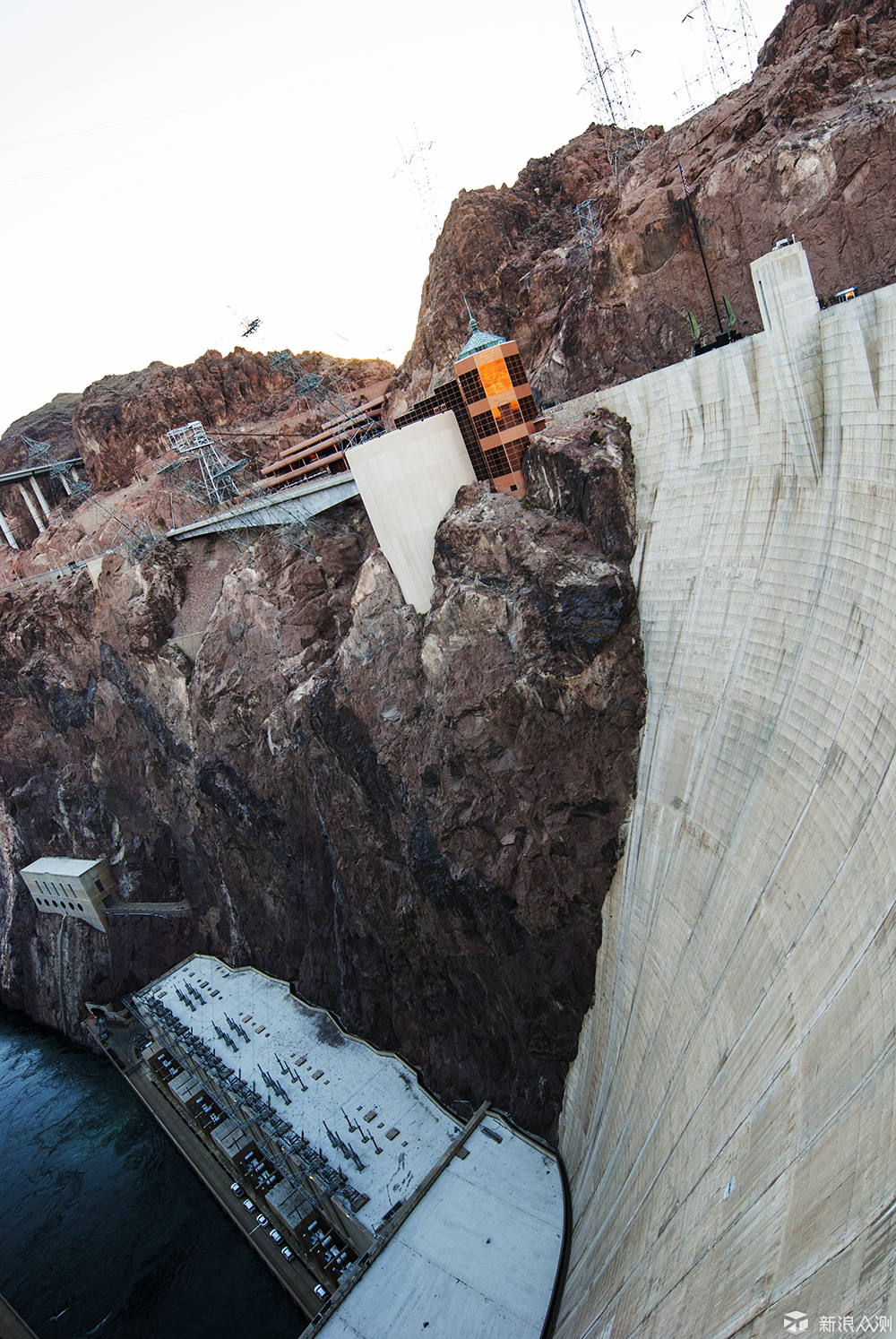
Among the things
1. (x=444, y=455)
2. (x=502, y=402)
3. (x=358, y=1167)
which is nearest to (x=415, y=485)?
(x=444, y=455)

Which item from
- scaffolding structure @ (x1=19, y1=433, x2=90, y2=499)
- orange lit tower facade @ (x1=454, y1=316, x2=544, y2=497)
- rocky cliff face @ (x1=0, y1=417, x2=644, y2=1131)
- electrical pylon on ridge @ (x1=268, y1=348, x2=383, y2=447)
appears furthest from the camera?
scaffolding structure @ (x1=19, y1=433, x2=90, y2=499)

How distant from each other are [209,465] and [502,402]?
38.4 m

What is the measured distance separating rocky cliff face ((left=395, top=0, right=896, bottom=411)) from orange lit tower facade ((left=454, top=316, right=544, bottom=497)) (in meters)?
5.98

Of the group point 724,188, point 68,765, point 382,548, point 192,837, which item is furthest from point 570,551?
point 68,765

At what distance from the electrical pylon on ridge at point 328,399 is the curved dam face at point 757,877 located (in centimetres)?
2734

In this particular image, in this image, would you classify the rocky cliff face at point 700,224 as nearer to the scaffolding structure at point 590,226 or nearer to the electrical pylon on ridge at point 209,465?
the scaffolding structure at point 590,226

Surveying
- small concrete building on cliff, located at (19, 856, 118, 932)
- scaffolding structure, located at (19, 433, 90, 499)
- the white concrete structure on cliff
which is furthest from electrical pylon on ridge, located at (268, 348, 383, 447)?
small concrete building on cliff, located at (19, 856, 118, 932)

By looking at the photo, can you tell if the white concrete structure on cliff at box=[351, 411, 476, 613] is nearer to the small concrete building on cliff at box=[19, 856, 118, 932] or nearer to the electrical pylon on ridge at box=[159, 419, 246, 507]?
the electrical pylon on ridge at box=[159, 419, 246, 507]

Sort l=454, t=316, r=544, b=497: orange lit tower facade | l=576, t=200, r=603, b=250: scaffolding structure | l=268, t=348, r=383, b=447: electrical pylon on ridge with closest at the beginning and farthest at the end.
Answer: l=454, t=316, r=544, b=497: orange lit tower facade < l=576, t=200, r=603, b=250: scaffolding structure < l=268, t=348, r=383, b=447: electrical pylon on ridge

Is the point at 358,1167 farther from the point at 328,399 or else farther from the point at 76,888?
the point at 328,399

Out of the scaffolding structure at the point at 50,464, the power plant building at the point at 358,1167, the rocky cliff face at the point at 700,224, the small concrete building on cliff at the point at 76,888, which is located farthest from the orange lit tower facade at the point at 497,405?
the scaffolding structure at the point at 50,464

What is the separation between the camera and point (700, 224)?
40.3 metres

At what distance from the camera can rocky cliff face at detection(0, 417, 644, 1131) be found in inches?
1468

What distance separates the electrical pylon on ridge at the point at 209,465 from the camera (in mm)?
65125
